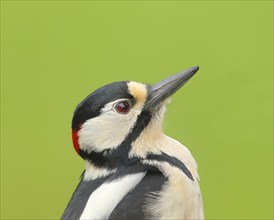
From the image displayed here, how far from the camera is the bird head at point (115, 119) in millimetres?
2857

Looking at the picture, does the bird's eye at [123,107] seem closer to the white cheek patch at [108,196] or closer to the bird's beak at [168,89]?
the bird's beak at [168,89]

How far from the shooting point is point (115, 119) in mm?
2900

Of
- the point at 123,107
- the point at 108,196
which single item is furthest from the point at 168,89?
the point at 108,196

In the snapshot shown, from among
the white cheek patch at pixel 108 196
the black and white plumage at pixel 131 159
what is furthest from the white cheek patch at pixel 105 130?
the white cheek patch at pixel 108 196

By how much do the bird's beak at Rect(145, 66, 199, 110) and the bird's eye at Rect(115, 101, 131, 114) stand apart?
0.21 ft

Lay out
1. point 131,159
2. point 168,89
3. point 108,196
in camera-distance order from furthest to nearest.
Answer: point 168,89 < point 131,159 < point 108,196

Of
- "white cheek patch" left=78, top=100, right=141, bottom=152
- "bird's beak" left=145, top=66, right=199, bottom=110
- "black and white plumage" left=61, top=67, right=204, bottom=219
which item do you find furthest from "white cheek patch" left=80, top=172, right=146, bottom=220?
"bird's beak" left=145, top=66, right=199, bottom=110

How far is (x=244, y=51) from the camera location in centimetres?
379

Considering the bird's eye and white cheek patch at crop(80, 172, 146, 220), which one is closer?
white cheek patch at crop(80, 172, 146, 220)

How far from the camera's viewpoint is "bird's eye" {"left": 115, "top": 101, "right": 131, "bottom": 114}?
290 cm

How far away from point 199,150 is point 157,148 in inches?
26.9

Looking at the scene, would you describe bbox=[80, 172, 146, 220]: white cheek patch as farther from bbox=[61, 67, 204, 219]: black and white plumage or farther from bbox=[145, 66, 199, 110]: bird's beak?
bbox=[145, 66, 199, 110]: bird's beak

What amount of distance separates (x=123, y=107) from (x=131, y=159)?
0.16 meters

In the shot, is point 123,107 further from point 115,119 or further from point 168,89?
point 168,89
